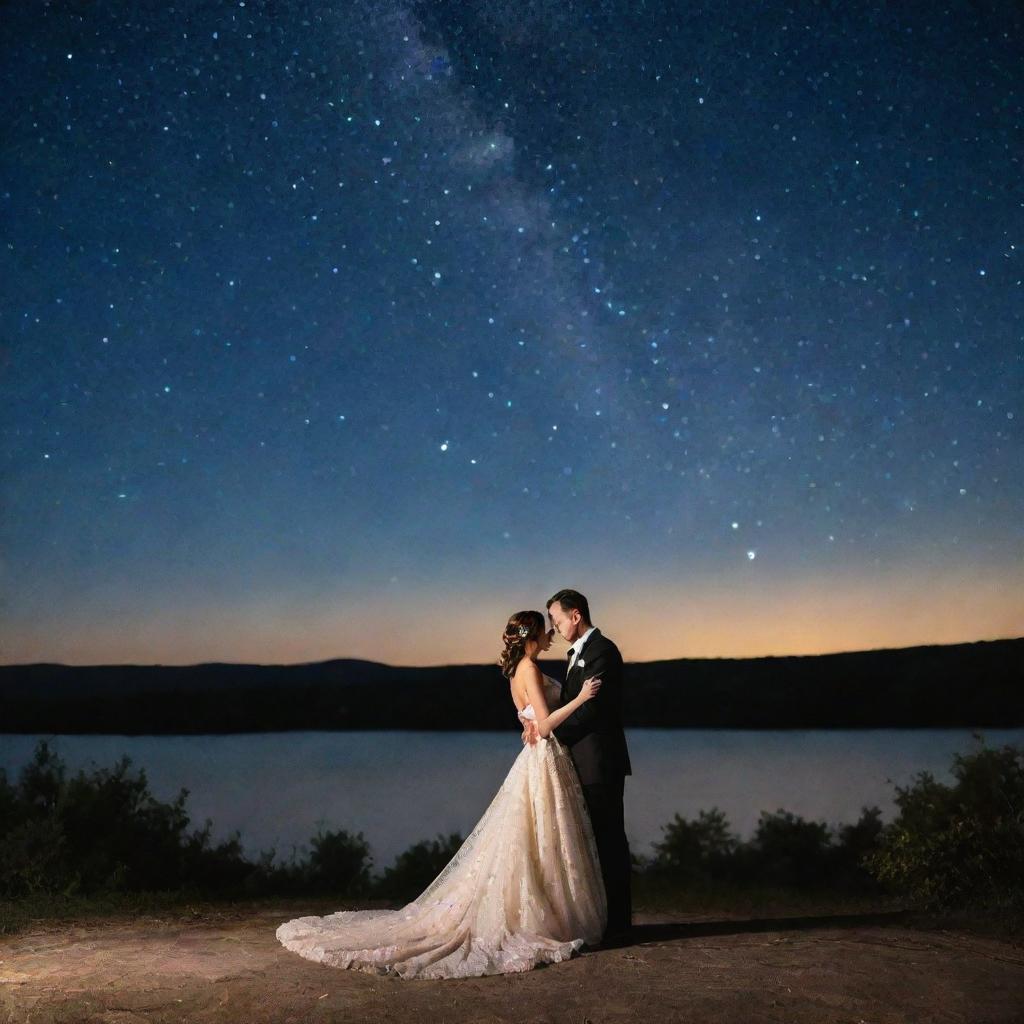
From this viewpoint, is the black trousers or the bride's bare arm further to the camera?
the black trousers

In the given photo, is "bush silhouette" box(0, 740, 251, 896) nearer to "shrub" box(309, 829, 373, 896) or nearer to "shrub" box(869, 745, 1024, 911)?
"shrub" box(309, 829, 373, 896)

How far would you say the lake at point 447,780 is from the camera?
65.4ft

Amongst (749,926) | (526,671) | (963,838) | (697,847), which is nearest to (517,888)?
(526,671)

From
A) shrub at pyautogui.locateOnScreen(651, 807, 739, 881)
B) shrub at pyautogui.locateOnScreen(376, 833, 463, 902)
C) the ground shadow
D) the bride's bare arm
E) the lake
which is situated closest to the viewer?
the bride's bare arm

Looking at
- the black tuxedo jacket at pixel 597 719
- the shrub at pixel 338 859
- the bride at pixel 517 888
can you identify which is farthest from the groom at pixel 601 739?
the shrub at pixel 338 859

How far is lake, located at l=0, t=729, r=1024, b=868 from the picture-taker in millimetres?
19938

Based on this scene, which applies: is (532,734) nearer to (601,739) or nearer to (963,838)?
(601,739)

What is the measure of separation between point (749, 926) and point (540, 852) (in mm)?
2036

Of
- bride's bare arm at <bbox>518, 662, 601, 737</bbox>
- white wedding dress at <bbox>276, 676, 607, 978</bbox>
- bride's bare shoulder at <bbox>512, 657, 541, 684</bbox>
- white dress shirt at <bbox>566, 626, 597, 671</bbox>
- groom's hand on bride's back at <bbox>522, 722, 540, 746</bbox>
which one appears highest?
white dress shirt at <bbox>566, 626, 597, 671</bbox>

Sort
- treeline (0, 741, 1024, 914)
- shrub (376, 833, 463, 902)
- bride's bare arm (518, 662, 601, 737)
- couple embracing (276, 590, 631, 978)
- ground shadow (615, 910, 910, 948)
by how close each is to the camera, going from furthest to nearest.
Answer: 1. shrub (376, 833, 463, 902)
2. treeline (0, 741, 1024, 914)
3. ground shadow (615, 910, 910, 948)
4. bride's bare arm (518, 662, 601, 737)
5. couple embracing (276, 590, 631, 978)

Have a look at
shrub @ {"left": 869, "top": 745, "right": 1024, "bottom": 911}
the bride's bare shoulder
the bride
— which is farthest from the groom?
shrub @ {"left": 869, "top": 745, "right": 1024, "bottom": 911}

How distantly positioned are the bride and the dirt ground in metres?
0.22

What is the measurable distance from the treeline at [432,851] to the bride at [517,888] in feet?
12.4

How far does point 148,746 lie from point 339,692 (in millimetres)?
7737
